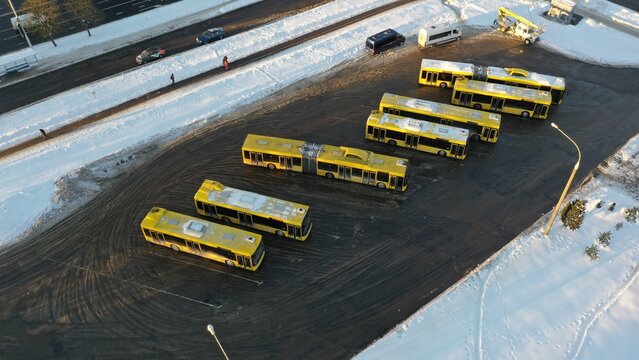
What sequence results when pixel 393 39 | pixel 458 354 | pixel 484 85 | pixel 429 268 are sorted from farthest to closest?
pixel 393 39
pixel 484 85
pixel 429 268
pixel 458 354

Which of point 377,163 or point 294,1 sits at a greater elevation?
point 294,1

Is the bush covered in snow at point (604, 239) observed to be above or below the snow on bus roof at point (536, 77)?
below

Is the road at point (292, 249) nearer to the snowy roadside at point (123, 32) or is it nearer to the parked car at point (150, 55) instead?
the parked car at point (150, 55)

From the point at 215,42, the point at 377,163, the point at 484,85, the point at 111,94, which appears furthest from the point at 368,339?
the point at 215,42

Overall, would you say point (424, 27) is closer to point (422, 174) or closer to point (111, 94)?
point (422, 174)

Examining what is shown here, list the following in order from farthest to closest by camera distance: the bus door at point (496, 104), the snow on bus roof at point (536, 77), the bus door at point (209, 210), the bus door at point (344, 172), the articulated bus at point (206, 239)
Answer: the snow on bus roof at point (536, 77) → the bus door at point (496, 104) → the bus door at point (344, 172) → the bus door at point (209, 210) → the articulated bus at point (206, 239)

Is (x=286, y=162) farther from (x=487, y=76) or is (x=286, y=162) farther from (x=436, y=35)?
(x=436, y=35)

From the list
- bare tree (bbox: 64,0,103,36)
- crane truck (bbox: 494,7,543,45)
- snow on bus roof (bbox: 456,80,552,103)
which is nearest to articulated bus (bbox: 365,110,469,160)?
snow on bus roof (bbox: 456,80,552,103)

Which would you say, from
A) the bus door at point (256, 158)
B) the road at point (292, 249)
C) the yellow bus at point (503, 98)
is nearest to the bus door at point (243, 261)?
the road at point (292, 249)
